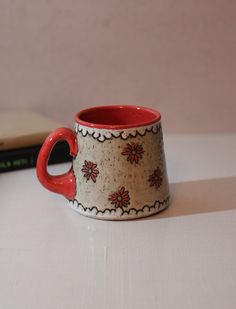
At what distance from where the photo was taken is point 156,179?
57cm

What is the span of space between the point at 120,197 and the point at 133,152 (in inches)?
1.9

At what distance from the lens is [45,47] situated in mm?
855

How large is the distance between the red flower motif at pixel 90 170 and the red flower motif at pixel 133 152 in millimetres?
34

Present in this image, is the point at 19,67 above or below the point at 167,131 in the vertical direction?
above

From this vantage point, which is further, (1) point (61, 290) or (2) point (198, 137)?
(2) point (198, 137)

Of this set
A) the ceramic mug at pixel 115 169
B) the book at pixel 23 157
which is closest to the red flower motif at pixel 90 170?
the ceramic mug at pixel 115 169

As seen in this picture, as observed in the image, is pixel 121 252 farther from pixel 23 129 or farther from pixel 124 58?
pixel 124 58

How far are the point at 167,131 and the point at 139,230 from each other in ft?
1.22

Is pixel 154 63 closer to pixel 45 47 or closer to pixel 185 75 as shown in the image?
pixel 185 75

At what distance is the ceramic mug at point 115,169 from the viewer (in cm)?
55

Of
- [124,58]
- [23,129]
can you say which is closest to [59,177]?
[23,129]

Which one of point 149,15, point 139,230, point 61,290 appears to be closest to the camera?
point 61,290

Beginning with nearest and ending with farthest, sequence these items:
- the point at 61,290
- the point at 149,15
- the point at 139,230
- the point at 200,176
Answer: the point at 61,290 → the point at 139,230 → the point at 200,176 → the point at 149,15

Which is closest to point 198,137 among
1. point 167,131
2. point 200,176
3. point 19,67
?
point 167,131
